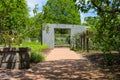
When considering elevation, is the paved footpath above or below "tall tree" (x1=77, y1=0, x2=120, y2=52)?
below

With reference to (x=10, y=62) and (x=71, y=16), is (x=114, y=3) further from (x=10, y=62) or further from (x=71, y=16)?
(x=71, y=16)

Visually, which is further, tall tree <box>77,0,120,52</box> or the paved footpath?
the paved footpath

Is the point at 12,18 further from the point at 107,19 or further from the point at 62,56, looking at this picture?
the point at 62,56

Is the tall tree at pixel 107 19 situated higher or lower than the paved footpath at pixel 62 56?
higher

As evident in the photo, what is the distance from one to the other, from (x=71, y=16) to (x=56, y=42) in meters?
17.1

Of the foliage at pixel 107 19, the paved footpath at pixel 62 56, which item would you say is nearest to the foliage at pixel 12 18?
the paved footpath at pixel 62 56

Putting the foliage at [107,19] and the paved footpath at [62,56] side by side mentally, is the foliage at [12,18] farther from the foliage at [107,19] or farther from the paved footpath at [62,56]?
the foliage at [107,19]

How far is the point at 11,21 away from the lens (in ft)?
50.3

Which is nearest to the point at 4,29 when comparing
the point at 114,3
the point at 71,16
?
the point at 114,3

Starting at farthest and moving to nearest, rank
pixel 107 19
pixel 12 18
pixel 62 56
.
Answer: pixel 62 56 < pixel 12 18 < pixel 107 19

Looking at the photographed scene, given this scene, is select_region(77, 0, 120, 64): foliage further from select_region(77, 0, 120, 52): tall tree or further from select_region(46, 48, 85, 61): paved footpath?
select_region(46, 48, 85, 61): paved footpath

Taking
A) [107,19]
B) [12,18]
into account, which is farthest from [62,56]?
[107,19]

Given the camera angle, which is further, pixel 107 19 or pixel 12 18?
pixel 12 18

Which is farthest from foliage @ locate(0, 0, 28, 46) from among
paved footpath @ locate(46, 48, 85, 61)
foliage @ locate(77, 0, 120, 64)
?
foliage @ locate(77, 0, 120, 64)
